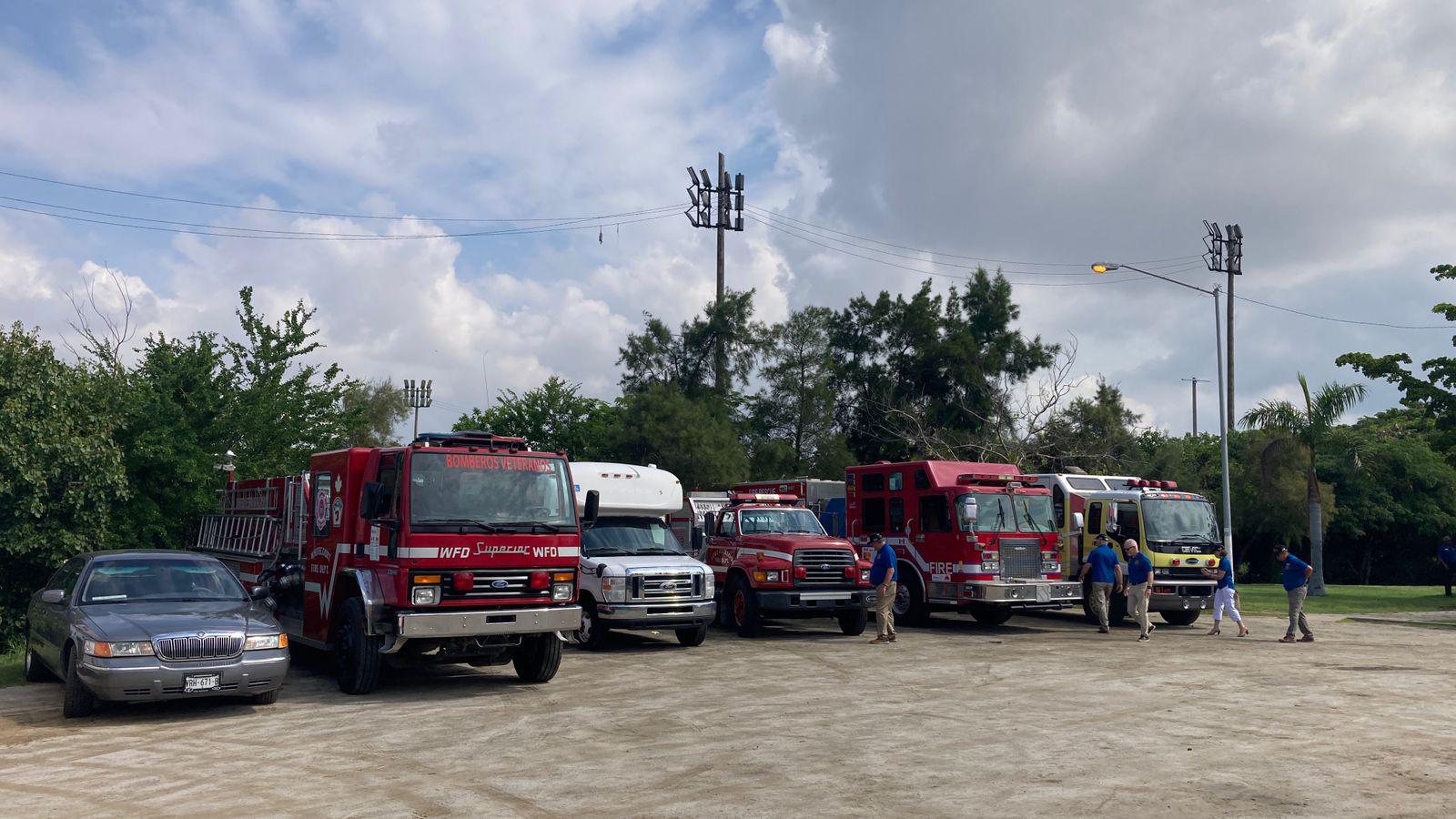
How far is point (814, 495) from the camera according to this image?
2547cm

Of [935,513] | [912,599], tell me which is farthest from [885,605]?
[912,599]

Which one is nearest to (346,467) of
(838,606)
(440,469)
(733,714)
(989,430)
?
(440,469)

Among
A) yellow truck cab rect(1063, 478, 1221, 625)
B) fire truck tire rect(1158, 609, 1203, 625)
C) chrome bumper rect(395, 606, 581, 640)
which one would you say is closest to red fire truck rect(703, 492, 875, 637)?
yellow truck cab rect(1063, 478, 1221, 625)

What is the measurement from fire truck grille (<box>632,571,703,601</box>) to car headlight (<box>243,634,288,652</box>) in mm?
5993

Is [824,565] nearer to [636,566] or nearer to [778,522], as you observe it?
[778,522]

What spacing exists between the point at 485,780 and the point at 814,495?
17359 millimetres

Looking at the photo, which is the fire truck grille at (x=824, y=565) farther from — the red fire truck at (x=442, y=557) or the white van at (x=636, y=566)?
the red fire truck at (x=442, y=557)

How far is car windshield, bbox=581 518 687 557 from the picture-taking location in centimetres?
1769

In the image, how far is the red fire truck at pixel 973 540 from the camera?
20.1 meters

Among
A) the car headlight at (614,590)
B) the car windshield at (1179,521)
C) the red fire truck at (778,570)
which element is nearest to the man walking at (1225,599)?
the car windshield at (1179,521)

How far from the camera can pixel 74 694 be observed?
1107 cm

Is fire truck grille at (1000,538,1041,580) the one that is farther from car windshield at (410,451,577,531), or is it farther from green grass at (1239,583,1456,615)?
car windshield at (410,451,577,531)

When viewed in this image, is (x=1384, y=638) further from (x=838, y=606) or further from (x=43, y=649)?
(x=43, y=649)

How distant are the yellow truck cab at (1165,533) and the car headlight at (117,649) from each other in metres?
16.2
